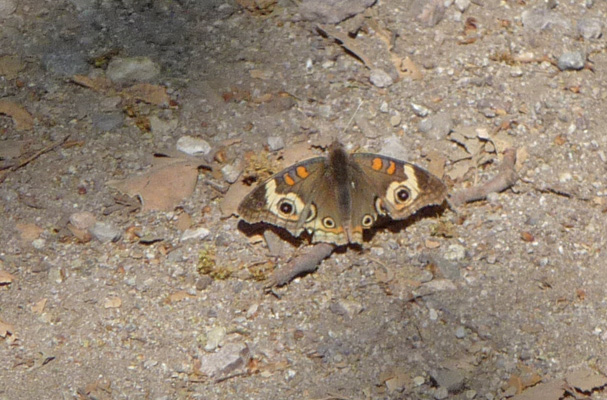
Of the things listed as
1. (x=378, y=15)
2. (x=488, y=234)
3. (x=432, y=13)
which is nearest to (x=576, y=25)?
(x=432, y=13)

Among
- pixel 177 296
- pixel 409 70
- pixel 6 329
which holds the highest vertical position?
pixel 409 70

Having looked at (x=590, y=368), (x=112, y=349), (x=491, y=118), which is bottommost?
(x=112, y=349)

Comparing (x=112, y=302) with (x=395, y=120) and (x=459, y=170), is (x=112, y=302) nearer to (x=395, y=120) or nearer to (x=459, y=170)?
(x=395, y=120)

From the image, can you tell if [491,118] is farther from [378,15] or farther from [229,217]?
[229,217]

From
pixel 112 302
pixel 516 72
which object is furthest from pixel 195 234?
pixel 516 72

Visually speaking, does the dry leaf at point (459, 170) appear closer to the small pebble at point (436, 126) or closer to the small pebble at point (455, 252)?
the small pebble at point (436, 126)

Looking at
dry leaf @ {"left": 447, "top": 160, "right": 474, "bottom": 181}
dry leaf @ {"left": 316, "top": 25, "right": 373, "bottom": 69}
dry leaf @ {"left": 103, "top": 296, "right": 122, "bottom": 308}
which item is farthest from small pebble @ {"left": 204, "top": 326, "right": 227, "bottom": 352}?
dry leaf @ {"left": 316, "top": 25, "right": 373, "bottom": 69}

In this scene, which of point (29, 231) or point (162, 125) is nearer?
point (29, 231)

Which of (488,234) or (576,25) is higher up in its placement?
(576,25)
